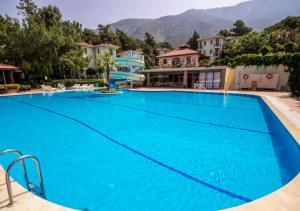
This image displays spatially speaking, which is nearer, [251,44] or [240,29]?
[251,44]

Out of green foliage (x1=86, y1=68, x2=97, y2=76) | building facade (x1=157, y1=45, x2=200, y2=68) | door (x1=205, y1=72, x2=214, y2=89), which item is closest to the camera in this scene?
door (x1=205, y1=72, x2=214, y2=89)

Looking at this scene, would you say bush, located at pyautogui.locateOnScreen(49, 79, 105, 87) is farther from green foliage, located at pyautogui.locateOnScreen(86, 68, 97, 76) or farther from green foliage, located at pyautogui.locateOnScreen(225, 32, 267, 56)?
green foliage, located at pyautogui.locateOnScreen(225, 32, 267, 56)

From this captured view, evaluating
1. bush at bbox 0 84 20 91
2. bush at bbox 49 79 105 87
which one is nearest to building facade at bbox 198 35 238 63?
bush at bbox 49 79 105 87

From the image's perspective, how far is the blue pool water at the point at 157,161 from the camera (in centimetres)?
338

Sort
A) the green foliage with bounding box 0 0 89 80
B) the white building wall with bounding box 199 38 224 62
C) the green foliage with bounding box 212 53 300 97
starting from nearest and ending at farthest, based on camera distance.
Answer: the green foliage with bounding box 212 53 300 97, the green foliage with bounding box 0 0 89 80, the white building wall with bounding box 199 38 224 62

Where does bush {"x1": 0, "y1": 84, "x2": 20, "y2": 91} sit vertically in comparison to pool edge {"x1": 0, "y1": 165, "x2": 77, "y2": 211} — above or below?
above

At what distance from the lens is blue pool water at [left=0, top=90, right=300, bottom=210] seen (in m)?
3.38

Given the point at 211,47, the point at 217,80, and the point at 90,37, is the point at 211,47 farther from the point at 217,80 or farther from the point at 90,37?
the point at 90,37

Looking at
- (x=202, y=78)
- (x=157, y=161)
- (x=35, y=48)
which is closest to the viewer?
(x=157, y=161)

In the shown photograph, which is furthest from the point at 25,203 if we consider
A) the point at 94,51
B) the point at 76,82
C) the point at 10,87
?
the point at 94,51

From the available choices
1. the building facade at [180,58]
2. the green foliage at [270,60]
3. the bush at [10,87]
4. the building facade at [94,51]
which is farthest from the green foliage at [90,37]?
the green foliage at [270,60]

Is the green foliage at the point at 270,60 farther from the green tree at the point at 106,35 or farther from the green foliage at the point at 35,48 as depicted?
the green tree at the point at 106,35

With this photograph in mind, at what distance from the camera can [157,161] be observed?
475 cm

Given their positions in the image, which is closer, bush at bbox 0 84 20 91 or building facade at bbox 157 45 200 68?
bush at bbox 0 84 20 91
